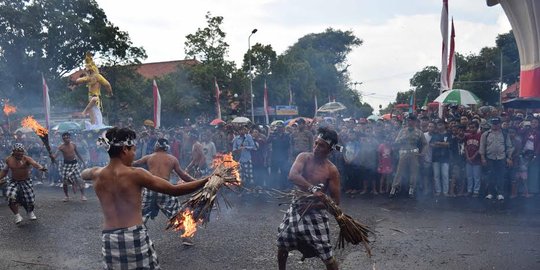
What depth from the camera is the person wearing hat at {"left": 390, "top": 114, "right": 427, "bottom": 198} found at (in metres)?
10.5

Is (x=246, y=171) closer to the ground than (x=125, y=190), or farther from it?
closer to the ground

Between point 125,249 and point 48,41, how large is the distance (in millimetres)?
26566

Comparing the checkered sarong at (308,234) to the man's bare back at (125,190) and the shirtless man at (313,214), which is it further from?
the man's bare back at (125,190)

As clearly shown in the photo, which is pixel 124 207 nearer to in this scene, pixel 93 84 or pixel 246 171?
pixel 246 171

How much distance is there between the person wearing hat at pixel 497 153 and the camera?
9.87 m

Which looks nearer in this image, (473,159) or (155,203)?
(155,203)

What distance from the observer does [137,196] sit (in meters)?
3.83

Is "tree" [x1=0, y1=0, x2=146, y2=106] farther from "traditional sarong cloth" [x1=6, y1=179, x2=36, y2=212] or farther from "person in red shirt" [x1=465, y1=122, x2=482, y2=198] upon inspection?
"person in red shirt" [x1=465, y1=122, x2=482, y2=198]

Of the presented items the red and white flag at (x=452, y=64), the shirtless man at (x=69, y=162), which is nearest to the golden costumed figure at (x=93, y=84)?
the shirtless man at (x=69, y=162)

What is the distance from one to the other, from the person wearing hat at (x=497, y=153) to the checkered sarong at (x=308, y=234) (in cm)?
653

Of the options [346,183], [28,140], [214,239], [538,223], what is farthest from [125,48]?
[538,223]

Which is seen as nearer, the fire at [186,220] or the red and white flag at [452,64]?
the fire at [186,220]

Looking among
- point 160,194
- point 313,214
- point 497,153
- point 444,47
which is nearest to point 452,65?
point 444,47

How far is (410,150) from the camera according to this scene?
10617 mm
